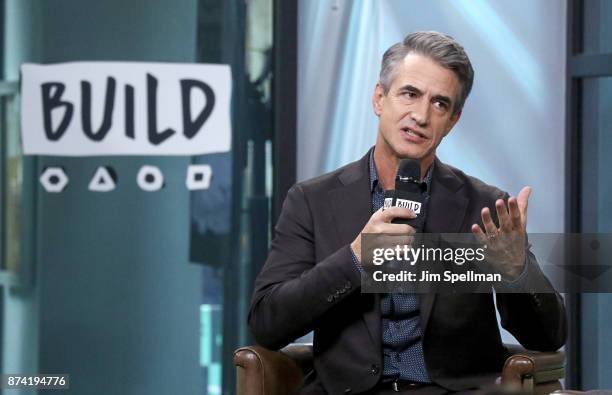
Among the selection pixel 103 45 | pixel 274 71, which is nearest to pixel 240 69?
pixel 274 71

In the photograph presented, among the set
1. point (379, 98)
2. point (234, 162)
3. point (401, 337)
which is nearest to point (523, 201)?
point (401, 337)

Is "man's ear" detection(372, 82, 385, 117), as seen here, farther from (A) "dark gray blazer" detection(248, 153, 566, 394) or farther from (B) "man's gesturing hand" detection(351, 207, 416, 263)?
(B) "man's gesturing hand" detection(351, 207, 416, 263)

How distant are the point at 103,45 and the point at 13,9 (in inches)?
14.9

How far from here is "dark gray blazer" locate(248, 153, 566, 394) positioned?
277 centimetres

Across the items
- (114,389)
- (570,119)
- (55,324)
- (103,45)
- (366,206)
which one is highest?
(103,45)

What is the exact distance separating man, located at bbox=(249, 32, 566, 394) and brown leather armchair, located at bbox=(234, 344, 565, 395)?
0.15 feet

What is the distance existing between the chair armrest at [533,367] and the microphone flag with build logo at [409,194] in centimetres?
48

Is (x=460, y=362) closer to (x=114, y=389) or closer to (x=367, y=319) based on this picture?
(x=367, y=319)

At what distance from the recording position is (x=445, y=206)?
292 cm

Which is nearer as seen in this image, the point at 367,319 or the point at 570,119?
the point at 367,319

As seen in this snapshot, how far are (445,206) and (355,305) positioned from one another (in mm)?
367

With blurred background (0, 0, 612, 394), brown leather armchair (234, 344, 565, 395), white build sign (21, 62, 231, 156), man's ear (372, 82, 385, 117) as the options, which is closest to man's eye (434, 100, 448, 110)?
man's ear (372, 82, 385, 117)

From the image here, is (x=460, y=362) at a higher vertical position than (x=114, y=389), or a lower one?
higher

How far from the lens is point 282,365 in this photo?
297 cm
